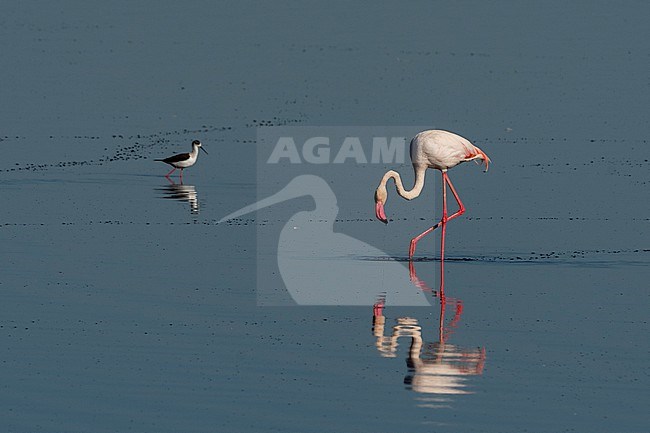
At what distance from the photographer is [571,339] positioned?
13.3 metres

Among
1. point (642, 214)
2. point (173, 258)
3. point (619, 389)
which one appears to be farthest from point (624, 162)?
point (619, 389)

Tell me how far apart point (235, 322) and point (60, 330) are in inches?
65.9

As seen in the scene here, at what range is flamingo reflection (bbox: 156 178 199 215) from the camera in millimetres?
23109

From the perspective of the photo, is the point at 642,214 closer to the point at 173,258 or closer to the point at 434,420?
the point at 173,258

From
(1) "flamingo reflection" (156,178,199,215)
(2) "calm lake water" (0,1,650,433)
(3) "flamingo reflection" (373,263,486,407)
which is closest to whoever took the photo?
(2) "calm lake water" (0,1,650,433)

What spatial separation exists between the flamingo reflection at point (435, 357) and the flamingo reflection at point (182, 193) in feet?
28.5

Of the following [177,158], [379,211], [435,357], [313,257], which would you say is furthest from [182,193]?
[435,357]

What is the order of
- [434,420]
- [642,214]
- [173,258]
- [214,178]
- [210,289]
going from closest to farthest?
1. [434,420]
2. [210,289]
3. [173,258]
4. [642,214]
5. [214,178]

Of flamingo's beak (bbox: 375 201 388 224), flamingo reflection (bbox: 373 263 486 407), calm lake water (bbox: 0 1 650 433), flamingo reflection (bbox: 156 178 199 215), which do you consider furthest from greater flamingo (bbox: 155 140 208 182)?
flamingo reflection (bbox: 373 263 486 407)

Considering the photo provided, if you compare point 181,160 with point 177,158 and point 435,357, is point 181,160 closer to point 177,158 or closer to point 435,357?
point 177,158

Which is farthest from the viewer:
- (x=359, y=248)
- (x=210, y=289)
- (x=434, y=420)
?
(x=359, y=248)

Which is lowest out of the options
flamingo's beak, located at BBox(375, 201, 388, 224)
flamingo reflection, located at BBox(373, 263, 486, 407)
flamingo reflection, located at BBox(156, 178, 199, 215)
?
flamingo reflection, located at BBox(373, 263, 486, 407)

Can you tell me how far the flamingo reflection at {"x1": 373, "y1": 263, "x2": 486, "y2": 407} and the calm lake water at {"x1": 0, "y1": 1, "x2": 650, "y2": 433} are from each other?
0.04 metres

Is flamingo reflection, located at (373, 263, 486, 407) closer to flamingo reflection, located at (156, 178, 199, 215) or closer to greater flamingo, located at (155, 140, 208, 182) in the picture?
flamingo reflection, located at (156, 178, 199, 215)
